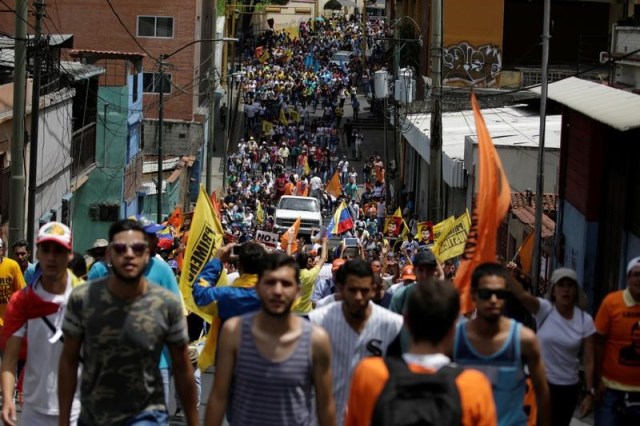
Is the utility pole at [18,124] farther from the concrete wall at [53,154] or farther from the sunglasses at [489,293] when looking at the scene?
the sunglasses at [489,293]

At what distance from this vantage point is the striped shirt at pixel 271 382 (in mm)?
6586

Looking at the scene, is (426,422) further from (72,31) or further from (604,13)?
(72,31)

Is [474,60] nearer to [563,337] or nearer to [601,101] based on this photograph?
[601,101]

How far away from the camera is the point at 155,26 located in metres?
60.0

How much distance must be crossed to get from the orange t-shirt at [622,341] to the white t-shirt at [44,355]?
3238 millimetres

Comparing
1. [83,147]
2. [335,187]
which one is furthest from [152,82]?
[83,147]

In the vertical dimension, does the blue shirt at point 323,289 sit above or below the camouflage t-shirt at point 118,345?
below

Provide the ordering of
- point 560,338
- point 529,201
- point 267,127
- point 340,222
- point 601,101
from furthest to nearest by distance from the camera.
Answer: point 267,127 → point 340,222 → point 529,201 → point 601,101 → point 560,338

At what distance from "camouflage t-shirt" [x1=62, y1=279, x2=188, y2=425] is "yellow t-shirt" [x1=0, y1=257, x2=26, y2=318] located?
18.9 ft

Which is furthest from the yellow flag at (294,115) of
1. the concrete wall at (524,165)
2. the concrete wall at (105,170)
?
the concrete wall at (524,165)

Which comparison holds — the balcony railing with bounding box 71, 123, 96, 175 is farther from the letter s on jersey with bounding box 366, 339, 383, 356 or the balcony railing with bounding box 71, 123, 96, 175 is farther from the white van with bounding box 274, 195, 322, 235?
the letter s on jersey with bounding box 366, 339, 383, 356

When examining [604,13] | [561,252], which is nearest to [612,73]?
[561,252]

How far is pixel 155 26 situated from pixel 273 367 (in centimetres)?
5444

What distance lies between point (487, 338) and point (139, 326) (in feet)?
5.59
